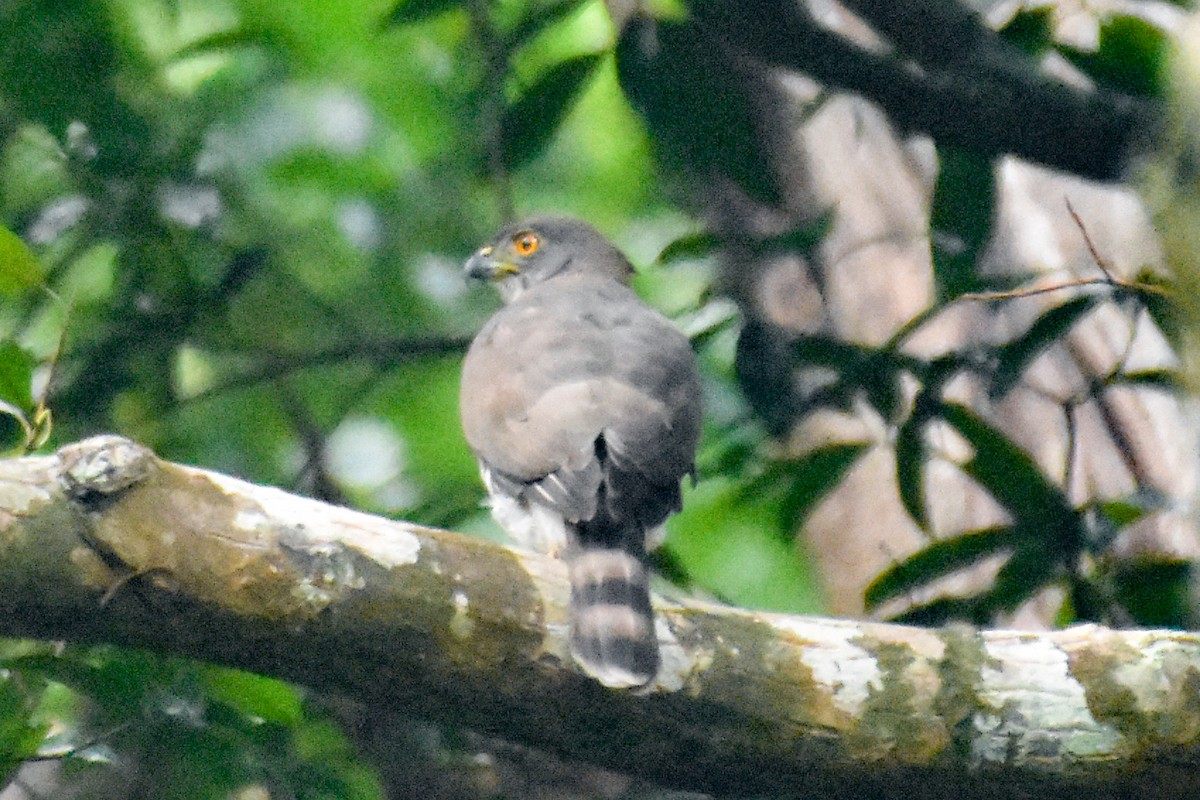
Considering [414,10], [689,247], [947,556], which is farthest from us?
[689,247]

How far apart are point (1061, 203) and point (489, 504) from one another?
8.12 ft

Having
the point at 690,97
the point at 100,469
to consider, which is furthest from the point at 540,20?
the point at 100,469

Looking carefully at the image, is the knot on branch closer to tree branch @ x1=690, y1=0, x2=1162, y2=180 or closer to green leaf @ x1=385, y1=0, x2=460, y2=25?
green leaf @ x1=385, y1=0, x2=460, y2=25

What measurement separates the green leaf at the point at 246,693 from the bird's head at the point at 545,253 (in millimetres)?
2059

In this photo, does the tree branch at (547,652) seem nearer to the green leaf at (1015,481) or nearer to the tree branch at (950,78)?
the green leaf at (1015,481)

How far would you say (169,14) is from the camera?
4418mm

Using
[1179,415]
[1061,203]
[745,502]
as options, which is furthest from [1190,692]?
[1061,203]

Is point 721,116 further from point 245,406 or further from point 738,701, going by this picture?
point 245,406

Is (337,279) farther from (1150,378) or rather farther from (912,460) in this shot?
(1150,378)

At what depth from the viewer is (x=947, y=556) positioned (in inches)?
144

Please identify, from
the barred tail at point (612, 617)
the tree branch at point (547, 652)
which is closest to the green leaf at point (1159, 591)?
the tree branch at point (547, 652)

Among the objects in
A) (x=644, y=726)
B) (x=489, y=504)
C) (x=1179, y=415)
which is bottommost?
(x=1179, y=415)

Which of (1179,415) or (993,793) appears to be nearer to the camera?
(993,793)

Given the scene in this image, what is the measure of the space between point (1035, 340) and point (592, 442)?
1.16 metres
